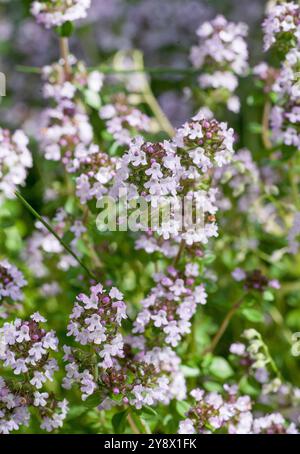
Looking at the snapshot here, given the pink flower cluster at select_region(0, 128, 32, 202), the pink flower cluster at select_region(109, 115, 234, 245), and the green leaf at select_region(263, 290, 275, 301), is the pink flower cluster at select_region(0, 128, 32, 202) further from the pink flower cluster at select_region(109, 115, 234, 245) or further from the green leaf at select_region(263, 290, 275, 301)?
the green leaf at select_region(263, 290, 275, 301)

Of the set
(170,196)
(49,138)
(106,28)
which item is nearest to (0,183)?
(49,138)

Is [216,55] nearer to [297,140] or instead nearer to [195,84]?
[195,84]

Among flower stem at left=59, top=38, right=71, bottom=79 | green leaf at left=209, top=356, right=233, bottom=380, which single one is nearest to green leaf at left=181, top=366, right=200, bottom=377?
green leaf at left=209, top=356, right=233, bottom=380

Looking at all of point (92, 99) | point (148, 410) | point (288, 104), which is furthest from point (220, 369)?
point (92, 99)

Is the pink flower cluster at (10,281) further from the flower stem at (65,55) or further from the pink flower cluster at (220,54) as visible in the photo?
the pink flower cluster at (220,54)
